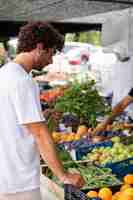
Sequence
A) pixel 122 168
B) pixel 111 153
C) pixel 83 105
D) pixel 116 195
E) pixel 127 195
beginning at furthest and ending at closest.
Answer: pixel 83 105 → pixel 111 153 → pixel 122 168 → pixel 116 195 → pixel 127 195

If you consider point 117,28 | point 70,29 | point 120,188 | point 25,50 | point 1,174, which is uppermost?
point 70,29

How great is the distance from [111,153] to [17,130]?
161 centimetres

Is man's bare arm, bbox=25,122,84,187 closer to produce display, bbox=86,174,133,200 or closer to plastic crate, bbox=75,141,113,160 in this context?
produce display, bbox=86,174,133,200

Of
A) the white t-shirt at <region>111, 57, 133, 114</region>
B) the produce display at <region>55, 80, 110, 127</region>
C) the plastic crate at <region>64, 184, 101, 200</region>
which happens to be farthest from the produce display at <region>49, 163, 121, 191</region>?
the white t-shirt at <region>111, 57, 133, 114</region>

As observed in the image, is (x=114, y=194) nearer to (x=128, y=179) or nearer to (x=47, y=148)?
(x=128, y=179)

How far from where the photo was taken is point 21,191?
8.09 ft

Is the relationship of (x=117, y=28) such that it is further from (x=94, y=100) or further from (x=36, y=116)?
(x=36, y=116)

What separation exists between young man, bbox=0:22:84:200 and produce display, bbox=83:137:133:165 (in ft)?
4.32

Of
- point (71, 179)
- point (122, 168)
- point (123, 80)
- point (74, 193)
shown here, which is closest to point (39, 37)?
point (71, 179)

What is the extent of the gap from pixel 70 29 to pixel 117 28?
3583 mm

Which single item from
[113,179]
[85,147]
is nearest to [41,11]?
[85,147]

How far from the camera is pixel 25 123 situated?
2.33 m

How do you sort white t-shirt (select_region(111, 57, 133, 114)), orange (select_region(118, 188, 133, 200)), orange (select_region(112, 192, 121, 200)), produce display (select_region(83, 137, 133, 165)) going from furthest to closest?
white t-shirt (select_region(111, 57, 133, 114)) < produce display (select_region(83, 137, 133, 165)) < orange (select_region(112, 192, 121, 200)) < orange (select_region(118, 188, 133, 200))

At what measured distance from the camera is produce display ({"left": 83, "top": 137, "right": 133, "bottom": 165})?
3.74 meters
